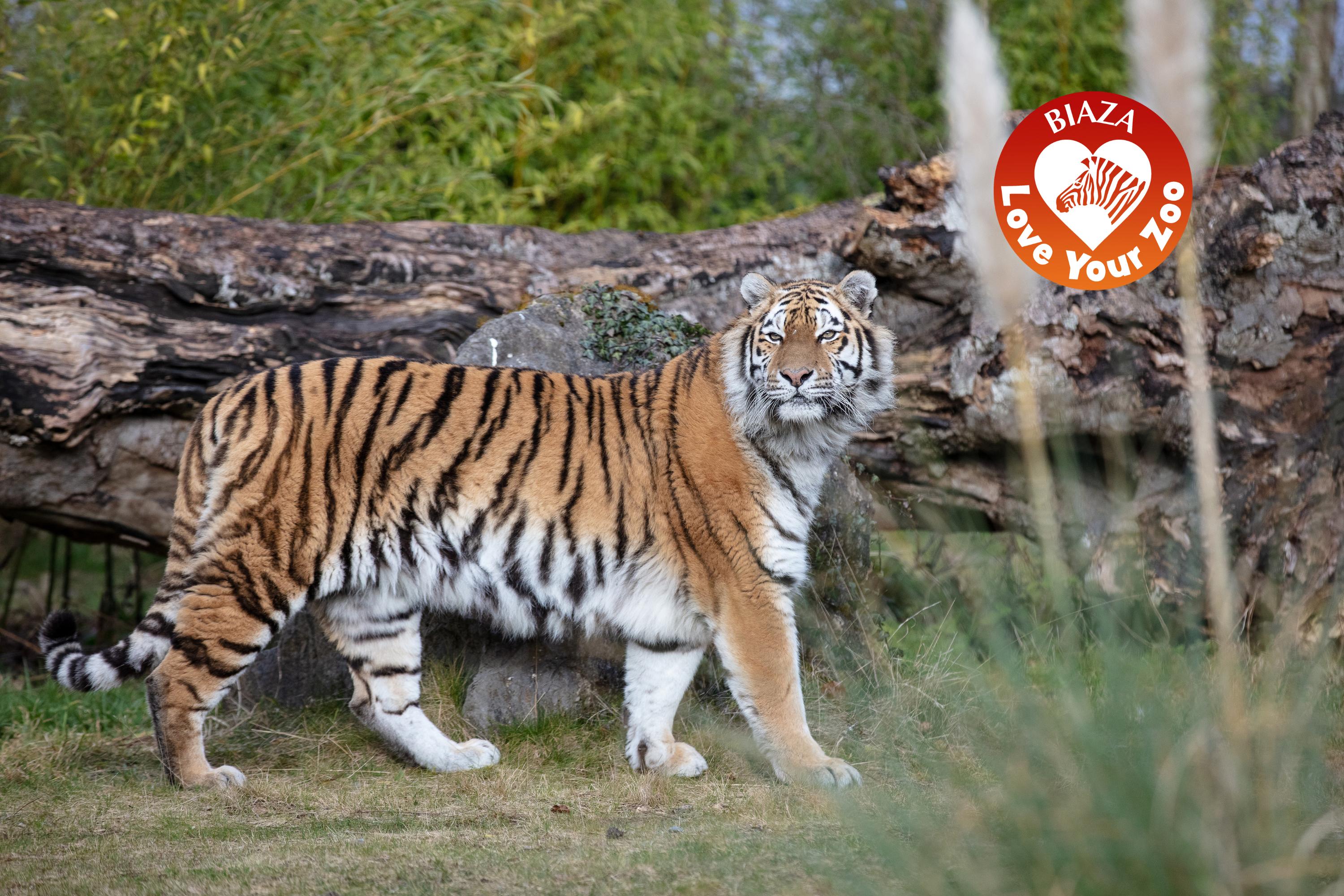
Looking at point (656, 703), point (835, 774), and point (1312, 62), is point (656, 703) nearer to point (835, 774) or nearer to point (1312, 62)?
point (835, 774)

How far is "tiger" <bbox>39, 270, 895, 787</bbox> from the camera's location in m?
3.88

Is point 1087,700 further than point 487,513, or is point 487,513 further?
point 487,513

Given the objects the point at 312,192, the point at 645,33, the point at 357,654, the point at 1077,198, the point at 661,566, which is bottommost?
the point at 357,654

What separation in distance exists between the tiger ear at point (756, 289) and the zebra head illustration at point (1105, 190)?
1.31m

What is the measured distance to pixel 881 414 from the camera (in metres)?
5.42

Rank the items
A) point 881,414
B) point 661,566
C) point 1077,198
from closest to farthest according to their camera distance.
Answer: point 661,566, point 1077,198, point 881,414

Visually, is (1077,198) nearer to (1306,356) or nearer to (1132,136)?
(1132,136)

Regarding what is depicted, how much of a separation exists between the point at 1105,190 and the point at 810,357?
162 centimetres

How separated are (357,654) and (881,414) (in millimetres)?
2665

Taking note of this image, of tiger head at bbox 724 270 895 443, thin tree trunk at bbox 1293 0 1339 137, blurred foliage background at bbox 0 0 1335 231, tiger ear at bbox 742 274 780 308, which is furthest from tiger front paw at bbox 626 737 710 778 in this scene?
thin tree trunk at bbox 1293 0 1339 137

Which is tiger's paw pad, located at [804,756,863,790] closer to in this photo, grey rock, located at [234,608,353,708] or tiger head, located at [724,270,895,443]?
tiger head, located at [724,270,895,443]

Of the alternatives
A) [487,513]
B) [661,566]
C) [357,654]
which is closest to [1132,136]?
[661,566]

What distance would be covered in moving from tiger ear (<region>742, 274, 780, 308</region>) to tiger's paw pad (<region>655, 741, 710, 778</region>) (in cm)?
168

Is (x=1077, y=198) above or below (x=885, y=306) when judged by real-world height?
above
